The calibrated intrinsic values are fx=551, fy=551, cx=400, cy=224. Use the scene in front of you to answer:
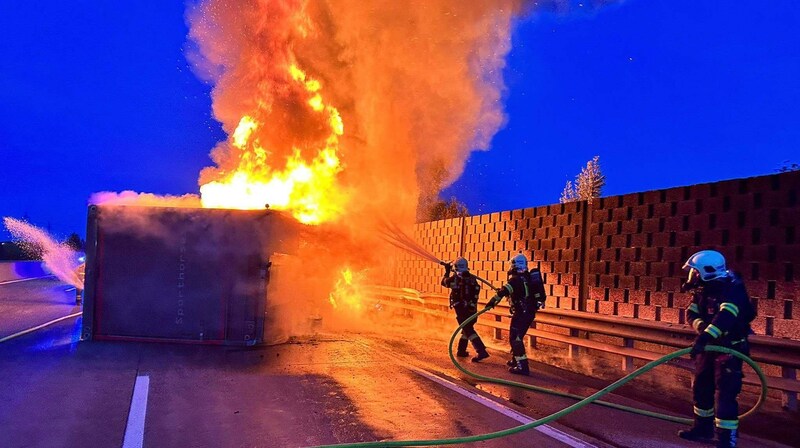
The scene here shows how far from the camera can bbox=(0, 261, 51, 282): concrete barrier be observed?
3297 cm

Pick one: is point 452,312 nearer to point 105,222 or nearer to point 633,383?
point 633,383

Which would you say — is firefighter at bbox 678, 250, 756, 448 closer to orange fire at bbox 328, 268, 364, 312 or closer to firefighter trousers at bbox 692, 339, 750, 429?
firefighter trousers at bbox 692, 339, 750, 429

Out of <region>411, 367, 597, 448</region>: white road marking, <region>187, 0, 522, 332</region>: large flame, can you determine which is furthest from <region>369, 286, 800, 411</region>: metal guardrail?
<region>187, 0, 522, 332</region>: large flame

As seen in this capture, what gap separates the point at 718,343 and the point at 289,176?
9.79 meters

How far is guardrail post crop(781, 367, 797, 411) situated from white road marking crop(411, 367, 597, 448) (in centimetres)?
316

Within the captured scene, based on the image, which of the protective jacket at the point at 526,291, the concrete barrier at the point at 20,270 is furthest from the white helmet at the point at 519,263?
the concrete barrier at the point at 20,270

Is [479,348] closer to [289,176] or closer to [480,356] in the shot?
[480,356]

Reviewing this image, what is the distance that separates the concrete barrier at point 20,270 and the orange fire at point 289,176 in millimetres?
27194

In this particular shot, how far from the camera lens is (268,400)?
638 cm

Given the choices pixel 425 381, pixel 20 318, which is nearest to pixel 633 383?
pixel 425 381

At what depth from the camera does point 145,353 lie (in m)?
9.19

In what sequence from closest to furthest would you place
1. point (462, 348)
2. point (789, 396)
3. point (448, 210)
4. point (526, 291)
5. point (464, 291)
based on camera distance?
point (789, 396), point (526, 291), point (462, 348), point (464, 291), point (448, 210)

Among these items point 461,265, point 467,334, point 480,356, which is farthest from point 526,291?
A: point 461,265

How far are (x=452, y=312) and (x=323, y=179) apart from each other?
4.53m
